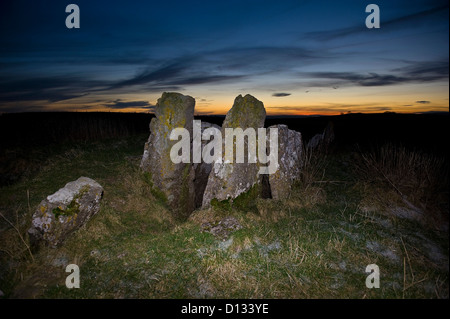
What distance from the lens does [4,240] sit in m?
4.90

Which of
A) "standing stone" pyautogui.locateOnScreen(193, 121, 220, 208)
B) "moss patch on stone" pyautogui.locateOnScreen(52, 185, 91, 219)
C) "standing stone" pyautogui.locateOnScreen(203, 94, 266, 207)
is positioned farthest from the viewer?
"standing stone" pyautogui.locateOnScreen(193, 121, 220, 208)

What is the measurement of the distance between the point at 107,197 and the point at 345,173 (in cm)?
725

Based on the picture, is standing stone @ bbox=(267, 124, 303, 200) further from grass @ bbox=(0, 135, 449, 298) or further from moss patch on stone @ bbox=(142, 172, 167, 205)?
moss patch on stone @ bbox=(142, 172, 167, 205)

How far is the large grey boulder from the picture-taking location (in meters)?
4.83

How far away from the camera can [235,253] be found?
15.2 ft

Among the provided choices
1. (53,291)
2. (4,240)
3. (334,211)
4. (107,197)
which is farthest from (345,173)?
(4,240)

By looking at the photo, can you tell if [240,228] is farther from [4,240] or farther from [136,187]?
[4,240]

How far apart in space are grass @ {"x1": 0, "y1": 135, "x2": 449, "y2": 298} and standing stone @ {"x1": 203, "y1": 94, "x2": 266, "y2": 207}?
0.47 metres
